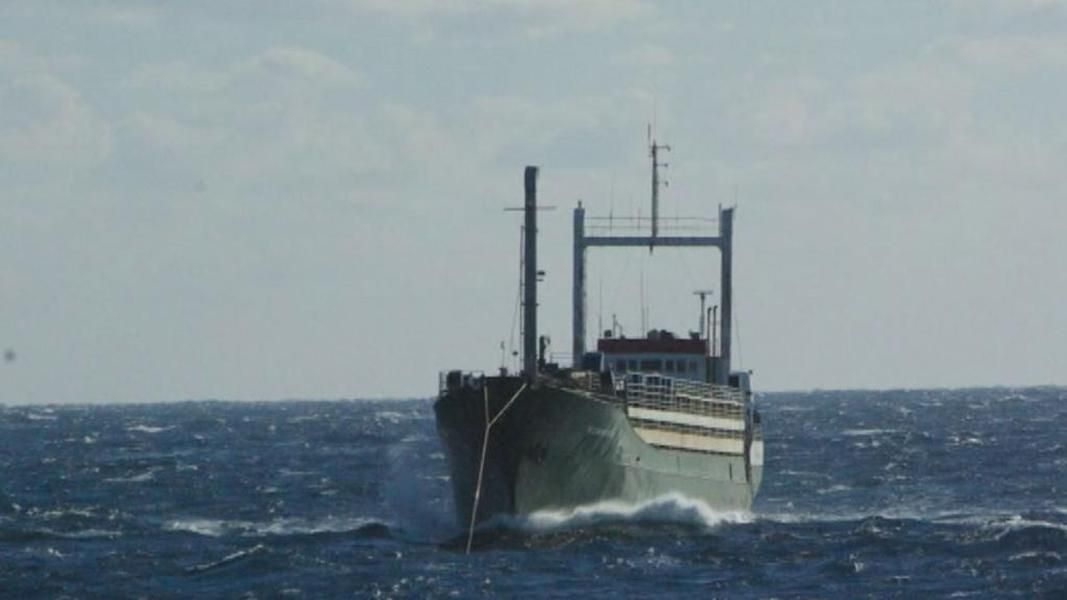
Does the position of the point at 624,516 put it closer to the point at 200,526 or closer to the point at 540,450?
the point at 540,450

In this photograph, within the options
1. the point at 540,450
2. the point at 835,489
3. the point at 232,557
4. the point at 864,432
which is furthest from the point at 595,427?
the point at 864,432

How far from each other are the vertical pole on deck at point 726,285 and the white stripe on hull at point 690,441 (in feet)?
10.5

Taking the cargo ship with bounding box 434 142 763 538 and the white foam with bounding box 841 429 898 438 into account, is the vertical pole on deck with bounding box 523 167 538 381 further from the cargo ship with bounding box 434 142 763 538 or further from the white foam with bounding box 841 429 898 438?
the white foam with bounding box 841 429 898 438

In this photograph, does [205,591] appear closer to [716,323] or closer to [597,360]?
[597,360]

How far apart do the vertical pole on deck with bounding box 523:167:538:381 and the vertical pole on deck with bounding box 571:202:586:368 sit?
12.3 metres

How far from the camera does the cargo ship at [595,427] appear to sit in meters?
74.1

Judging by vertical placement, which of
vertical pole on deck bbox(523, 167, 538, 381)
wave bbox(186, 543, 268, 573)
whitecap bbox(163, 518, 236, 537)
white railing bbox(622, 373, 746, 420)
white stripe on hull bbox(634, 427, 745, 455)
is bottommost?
wave bbox(186, 543, 268, 573)

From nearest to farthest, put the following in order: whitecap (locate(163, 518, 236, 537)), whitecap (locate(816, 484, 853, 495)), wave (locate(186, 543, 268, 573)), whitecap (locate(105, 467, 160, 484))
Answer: wave (locate(186, 543, 268, 573))
whitecap (locate(163, 518, 236, 537))
whitecap (locate(816, 484, 853, 495))
whitecap (locate(105, 467, 160, 484))

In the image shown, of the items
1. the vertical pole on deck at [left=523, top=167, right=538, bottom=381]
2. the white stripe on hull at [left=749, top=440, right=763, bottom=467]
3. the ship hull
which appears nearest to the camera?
the ship hull

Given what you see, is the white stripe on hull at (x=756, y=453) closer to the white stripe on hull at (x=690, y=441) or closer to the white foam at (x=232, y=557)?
the white stripe on hull at (x=690, y=441)

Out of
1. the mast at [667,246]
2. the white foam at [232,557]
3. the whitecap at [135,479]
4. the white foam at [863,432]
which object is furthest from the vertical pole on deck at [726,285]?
the white foam at [863,432]

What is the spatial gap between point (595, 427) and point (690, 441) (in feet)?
25.1

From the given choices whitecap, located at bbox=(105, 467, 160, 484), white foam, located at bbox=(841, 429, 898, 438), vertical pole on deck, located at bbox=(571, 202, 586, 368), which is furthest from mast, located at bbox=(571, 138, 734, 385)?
white foam, located at bbox=(841, 429, 898, 438)

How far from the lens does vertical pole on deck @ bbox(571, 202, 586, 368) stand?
91.6 m
